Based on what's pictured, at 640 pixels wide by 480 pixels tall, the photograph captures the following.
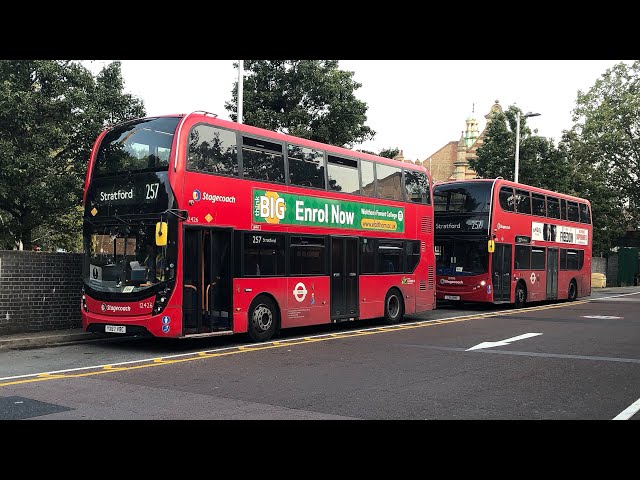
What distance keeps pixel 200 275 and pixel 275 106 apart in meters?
12.6

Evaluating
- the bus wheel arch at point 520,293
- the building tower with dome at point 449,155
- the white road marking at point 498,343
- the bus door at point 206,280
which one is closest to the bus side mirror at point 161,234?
the bus door at point 206,280

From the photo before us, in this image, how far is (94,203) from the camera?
12.5 meters

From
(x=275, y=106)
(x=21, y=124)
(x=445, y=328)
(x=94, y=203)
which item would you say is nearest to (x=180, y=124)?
(x=94, y=203)

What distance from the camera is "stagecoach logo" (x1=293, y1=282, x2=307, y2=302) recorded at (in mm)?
14277

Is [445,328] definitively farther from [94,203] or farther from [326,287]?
[94,203]

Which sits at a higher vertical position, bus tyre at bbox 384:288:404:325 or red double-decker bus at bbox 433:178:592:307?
red double-decker bus at bbox 433:178:592:307

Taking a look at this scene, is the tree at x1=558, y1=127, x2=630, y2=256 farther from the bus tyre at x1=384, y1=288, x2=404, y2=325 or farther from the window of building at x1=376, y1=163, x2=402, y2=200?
the bus tyre at x1=384, y1=288, x2=404, y2=325

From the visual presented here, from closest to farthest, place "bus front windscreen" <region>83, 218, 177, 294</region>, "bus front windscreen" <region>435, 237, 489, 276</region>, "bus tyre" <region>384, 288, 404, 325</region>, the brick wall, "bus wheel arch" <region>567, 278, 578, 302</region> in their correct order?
"bus front windscreen" <region>83, 218, 177, 294</region> → the brick wall → "bus tyre" <region>384, 288, 404, 325</region> → "bus front windscreen" <region>435, 237, 489, 276</region> → "bus wheel arch" <region>567, 278, 578, 302</region>

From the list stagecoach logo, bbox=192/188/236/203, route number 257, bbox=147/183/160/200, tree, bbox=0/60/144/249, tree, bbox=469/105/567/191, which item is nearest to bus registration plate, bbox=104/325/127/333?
route number 257, bbox=147/183/160/200

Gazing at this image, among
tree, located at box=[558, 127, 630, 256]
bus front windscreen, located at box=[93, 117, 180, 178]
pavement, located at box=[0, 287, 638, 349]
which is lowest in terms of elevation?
pavement, located at box=[0, 287, 638, 349]

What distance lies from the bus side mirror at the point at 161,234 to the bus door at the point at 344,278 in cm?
483

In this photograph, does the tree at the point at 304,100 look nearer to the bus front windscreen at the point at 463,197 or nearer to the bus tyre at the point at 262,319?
the bus front windscreen at the point at 463,197

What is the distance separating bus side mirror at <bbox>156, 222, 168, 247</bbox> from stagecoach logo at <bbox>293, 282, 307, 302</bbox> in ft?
11.9

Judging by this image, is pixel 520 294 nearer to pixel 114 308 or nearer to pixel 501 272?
pixel 501 272
